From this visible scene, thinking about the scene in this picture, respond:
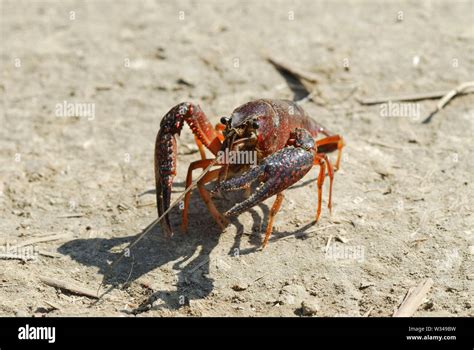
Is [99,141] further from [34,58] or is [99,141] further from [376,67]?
[376,67]

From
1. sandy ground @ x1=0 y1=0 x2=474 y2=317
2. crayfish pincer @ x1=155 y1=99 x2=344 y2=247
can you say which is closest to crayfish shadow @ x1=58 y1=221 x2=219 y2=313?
sandy ground @ x1=0 y1=0 x2=474 y2=317

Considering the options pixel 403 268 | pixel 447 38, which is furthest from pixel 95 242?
pixel 447 38

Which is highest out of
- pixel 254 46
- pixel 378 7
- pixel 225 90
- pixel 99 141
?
pixel 378 7

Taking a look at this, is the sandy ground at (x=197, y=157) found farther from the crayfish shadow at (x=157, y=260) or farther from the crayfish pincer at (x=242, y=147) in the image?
the crayfish pincer at (x=242, y=147)

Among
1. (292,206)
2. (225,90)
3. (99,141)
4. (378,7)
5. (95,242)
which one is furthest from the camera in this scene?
(378,7)

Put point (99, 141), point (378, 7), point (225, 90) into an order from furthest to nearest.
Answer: point (378, 7), point (225, 90), point (99, 141)

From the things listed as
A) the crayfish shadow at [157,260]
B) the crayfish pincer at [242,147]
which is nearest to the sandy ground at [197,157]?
the crayfish shadow at [157,260]

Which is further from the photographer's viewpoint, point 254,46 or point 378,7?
point 378,7
